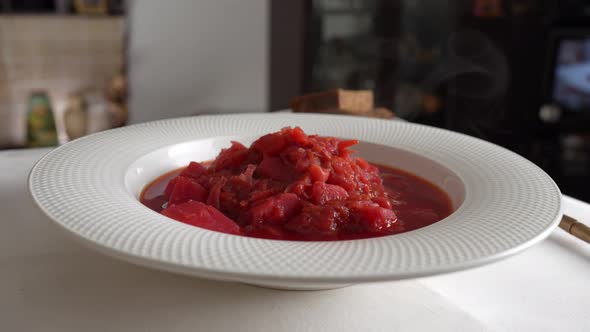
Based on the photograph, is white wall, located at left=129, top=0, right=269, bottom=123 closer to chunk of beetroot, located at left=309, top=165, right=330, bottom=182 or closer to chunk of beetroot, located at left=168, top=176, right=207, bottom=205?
chunk of beetroot, located at left=168, top=176, right=207, bottom=205

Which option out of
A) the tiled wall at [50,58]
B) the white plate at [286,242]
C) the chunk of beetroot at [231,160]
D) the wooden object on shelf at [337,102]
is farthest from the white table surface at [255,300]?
the tiled wall at [50,58]

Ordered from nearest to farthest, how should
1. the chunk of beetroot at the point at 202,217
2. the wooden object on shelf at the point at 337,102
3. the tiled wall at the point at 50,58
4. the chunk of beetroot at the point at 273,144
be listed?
the chunk of beetroot at the point at 202,217
the chunk of beetroot at the point at 273,144
the wooden object on shelf at the point at 337,102
the tiled wall at the point at 50,58

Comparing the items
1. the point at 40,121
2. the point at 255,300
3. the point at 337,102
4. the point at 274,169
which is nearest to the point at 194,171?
the point at 274,169

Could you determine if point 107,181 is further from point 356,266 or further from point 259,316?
point 356,266

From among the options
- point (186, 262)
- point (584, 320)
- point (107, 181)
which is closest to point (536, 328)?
point (584, 320)

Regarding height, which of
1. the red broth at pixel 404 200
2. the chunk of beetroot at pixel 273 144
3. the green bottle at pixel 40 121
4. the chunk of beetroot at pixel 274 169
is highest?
the chunk of beetroot at pixel 273 144

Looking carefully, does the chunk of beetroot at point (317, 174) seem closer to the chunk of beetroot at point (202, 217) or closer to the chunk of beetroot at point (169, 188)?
the chunk of beetroot at point (202, 217)

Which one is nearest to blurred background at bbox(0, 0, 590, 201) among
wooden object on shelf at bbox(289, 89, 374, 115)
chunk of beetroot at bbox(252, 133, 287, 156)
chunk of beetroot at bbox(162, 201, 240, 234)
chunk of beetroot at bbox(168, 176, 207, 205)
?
wooden object on shelf at bbox(289, 89, 374, 115)
